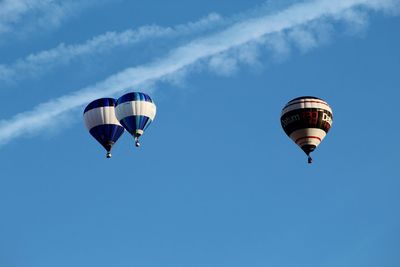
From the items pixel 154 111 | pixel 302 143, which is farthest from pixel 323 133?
pixel 154 111

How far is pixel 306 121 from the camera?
245 feet

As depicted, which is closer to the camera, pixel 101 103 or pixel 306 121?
pixel 306 121

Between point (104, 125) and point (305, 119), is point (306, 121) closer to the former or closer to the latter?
point (305, 119)

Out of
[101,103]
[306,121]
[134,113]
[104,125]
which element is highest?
[101,103]

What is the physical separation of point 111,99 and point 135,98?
273cm

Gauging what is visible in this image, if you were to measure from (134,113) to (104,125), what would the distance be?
2.36 m

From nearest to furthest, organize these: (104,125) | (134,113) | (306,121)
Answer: (306,121) → (134,113) → (104,125)

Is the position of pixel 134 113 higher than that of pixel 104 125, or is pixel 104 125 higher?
pixel 104 125

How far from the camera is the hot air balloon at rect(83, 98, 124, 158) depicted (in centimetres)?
8019

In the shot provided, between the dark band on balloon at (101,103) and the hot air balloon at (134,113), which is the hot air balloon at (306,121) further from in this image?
the dark band on balloon at (101,103)

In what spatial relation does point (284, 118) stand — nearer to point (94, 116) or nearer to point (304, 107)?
point (304, 107)

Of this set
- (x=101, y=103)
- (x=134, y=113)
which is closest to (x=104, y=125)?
(x=101, y=103)

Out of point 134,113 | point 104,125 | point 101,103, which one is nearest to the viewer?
point 134,113

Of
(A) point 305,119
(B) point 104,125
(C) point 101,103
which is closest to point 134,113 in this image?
(B) point 104,125
